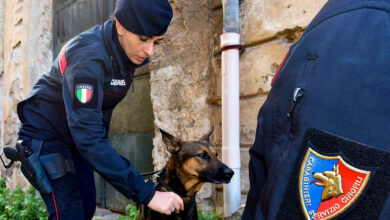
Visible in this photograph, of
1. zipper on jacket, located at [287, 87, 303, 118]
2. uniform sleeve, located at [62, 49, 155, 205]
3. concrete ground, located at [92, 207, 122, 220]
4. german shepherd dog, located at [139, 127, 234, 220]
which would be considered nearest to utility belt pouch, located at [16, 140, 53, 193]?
uniform sleeve, located at [62, 49, 155, 205]

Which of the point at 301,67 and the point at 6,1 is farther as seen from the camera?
the point at 6,1

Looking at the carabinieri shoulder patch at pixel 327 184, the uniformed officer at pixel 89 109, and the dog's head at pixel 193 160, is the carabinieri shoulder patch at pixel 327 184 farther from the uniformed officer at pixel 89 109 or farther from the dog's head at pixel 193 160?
the dog's head at pixel 193 160

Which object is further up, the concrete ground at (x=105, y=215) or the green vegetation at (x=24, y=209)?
the green vegetation at (x=24, y=209)

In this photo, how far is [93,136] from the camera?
135 cm

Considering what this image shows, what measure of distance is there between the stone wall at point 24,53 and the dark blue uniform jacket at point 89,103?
331 centimetres

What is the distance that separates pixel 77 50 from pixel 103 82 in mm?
193

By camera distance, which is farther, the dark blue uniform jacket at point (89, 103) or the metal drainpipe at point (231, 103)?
the metal drainpipe at point (231, 103)

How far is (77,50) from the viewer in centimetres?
146

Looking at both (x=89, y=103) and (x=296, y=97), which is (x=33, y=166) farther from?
(x=296, y=97)

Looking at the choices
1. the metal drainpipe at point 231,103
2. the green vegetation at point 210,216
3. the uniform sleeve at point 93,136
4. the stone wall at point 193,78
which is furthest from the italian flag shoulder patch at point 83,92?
the green vegetation at point 210,216

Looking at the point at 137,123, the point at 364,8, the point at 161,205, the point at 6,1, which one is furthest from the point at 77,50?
the point at 6,1

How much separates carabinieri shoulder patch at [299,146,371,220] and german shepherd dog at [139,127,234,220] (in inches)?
56.5

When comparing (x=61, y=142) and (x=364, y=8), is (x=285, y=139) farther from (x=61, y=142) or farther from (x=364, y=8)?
(x=61, y=142)

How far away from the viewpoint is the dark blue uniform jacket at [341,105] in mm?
606
